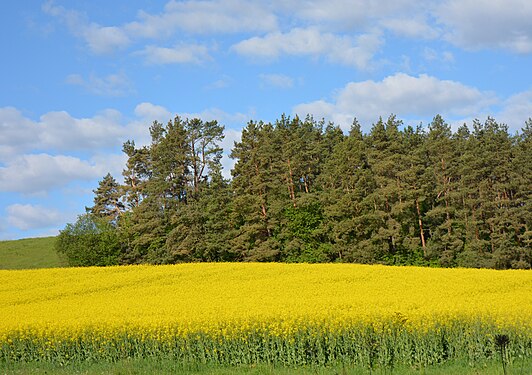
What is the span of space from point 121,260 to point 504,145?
3566 cm

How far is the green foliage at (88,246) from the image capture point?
182ft

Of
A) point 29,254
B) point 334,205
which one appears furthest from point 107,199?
point 334,205

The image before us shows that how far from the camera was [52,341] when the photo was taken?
1820 centimetres

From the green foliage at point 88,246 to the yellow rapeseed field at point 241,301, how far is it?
19.7 meters

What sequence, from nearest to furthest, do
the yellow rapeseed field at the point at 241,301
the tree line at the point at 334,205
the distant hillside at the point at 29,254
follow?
the yellow rapeseed field at the point at 241,301
the tree line at the point at 334,205
the distant hillside at the point at 29,254

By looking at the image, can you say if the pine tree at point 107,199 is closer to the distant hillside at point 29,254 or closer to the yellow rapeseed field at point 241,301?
the distant hillside at point 29,254

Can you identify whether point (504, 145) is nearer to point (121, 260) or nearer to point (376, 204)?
point (376, 204)

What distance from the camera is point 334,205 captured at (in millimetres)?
50938

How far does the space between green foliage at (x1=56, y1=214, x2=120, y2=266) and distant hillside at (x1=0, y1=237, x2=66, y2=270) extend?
3237mm

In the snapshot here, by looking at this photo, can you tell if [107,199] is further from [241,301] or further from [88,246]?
[241,301]

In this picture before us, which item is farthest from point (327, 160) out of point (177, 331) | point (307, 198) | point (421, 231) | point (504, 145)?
point (177, 331)

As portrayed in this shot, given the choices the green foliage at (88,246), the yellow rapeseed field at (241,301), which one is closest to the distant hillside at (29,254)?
the green foliage at (88,246)

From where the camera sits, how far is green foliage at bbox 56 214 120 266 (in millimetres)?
55500

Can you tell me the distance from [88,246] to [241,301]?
3666 centimetres
